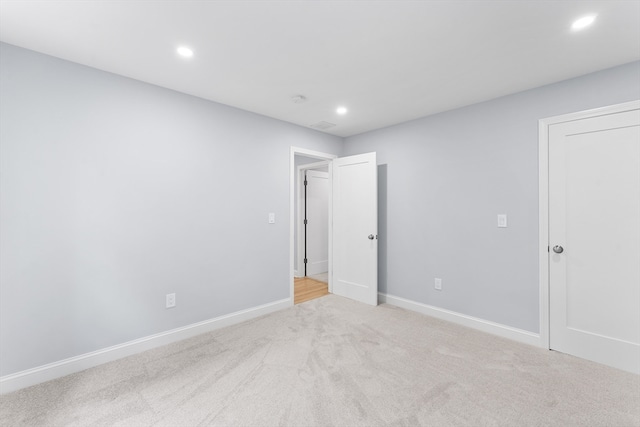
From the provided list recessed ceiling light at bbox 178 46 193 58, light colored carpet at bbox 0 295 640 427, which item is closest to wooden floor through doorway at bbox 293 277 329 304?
light colored carpet at bbox 0 295 640 427

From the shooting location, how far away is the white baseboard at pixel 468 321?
2734 mm

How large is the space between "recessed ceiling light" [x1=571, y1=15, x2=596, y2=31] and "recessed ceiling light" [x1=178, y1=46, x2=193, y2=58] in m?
2.61

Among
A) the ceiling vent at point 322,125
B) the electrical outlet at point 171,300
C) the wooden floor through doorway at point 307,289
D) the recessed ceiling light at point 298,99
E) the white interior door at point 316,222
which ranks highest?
the ceiling vent at point 322,125

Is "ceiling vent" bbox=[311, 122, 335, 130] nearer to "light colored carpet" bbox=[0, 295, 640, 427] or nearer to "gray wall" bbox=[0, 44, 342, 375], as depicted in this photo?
"gray wall" bbox=[0, 44, 342, 375]

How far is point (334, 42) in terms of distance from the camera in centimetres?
198

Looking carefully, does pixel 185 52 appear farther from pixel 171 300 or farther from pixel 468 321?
pixel 468 321

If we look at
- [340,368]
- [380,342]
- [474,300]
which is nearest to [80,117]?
[340,368]

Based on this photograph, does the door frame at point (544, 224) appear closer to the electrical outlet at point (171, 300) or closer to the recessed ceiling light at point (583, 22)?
the recessed ceiling light at point (583, 22)

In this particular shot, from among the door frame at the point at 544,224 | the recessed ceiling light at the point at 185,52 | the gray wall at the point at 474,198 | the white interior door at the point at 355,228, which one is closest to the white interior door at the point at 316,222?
the white interior door at the point at 355,228

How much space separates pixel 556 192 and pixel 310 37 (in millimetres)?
2556

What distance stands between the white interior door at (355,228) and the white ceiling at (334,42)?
1.29m

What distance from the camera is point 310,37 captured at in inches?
75.5

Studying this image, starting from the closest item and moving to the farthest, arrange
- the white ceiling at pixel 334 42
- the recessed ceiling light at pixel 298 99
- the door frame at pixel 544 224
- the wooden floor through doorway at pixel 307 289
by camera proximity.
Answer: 1. the white ceiling at pixel 334 42
2. the door frame at pixel 544 224
3. the recessed ceiling light at pixel 298 99
4. the wooden floor through doorway at pixel 307 289

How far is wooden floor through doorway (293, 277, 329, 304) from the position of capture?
4.16m
